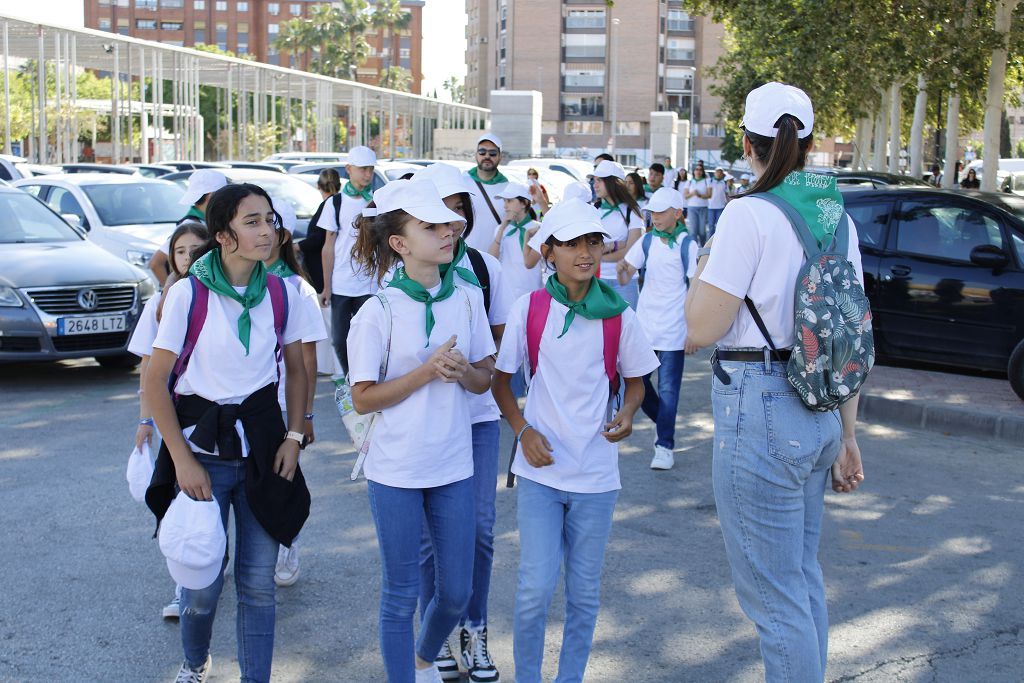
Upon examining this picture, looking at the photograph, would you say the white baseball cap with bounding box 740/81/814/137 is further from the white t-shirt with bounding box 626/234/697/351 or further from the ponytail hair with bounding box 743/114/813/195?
the white t-shirt with bounding box 626/234/697/351

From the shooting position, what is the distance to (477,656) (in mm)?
4184

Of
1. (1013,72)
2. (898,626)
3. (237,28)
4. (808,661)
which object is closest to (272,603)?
(808,661)

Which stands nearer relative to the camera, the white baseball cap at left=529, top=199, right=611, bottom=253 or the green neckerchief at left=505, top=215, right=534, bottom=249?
the white baseball cap at left=529, top=199, right=611, bottom=253

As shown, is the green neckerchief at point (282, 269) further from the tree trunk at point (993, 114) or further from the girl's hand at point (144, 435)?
the tree trunk at point (993, 114)

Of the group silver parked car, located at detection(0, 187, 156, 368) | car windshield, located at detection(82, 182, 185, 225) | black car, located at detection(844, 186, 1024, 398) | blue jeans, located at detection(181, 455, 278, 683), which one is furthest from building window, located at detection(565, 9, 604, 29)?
blue jeans, located at detection(181, 455, 278, 683)

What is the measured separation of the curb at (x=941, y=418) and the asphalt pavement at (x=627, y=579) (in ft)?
1.87

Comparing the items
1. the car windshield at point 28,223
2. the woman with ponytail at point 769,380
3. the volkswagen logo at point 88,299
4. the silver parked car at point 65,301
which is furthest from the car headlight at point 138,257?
the woman with ponytail at point 769,380

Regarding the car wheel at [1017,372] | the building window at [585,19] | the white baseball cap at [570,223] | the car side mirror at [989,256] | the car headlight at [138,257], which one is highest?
the building window at [585,19]

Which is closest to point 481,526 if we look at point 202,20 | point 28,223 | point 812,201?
point 812,201

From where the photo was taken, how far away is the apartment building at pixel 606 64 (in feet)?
353

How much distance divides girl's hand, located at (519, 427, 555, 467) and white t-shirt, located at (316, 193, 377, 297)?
4335 millimetres

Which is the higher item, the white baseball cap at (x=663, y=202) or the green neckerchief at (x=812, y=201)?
the green neckerchief at (x=812, y=201)

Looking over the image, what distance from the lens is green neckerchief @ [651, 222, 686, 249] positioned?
299 inches

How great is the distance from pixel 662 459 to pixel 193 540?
14.4ft
